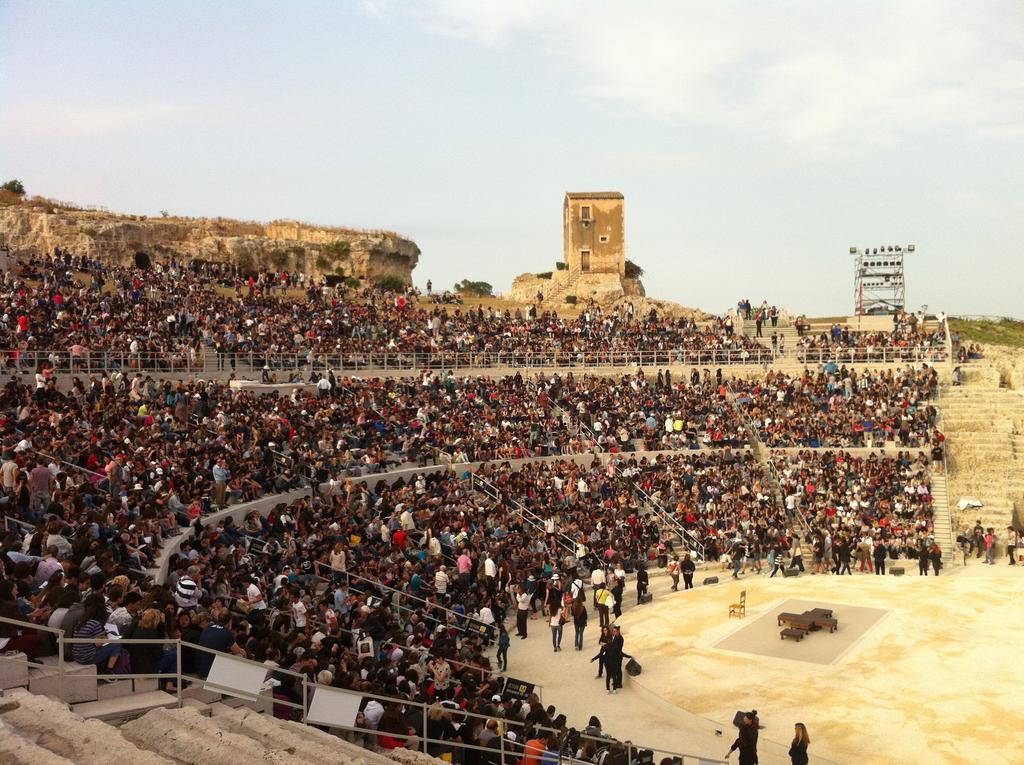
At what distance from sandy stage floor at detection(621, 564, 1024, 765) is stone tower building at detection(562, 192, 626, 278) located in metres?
43.4

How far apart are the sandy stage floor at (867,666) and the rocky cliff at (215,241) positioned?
37126mm

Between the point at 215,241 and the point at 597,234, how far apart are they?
27.1 m

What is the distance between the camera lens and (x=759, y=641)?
21875mm

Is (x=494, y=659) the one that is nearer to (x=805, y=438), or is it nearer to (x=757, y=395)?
(x=805, y=438)

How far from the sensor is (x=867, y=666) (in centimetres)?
1972

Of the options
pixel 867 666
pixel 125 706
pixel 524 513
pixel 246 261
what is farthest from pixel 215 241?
pixel 125 706

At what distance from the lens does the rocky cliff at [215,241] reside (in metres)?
54.4

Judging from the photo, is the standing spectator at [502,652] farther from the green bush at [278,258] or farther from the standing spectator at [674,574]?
the green bush at [278,258]

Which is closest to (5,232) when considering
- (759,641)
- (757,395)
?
(757,395)

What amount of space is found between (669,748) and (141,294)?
2859 centimetres

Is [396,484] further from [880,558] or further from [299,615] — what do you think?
[880,558]

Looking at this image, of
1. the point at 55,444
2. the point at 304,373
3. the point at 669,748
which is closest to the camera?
the point at 669,748

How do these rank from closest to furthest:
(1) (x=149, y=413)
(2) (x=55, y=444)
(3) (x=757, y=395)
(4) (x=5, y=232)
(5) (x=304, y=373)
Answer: (2) (x=55, y=444)
(1) (x=149, y=413)
(5) (x=304, y=373)
(3) (x=757, y=395)
(4) (x=5, y=232)

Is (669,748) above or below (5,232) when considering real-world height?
below
